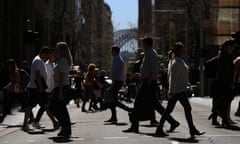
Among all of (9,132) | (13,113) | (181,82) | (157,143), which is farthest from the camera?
(13,113)

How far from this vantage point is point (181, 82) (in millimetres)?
12602

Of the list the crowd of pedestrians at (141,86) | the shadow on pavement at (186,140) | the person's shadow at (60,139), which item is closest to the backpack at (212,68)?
the crowd of pedestrians at (141,86)

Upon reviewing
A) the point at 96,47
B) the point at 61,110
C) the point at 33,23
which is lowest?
the point at 96,47

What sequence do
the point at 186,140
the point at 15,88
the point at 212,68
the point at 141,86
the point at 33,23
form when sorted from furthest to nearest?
the point at 33,23 → the point at 15,88 → the point at 212,68 → the point at 141,86 → the point at 186,140

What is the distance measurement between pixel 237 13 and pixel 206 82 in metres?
10.9

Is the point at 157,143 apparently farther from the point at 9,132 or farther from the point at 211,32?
the point at 211,32

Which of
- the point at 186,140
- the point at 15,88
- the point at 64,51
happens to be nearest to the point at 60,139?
the point at 64,51

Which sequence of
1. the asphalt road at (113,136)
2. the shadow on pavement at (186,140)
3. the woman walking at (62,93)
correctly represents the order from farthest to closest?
1. the woman walking at (62,93)
2. the asphalt road at (113,136)
3. the shadow on pavement at (186,140)

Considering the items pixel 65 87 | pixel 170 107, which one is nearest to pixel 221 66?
pixel 170 107

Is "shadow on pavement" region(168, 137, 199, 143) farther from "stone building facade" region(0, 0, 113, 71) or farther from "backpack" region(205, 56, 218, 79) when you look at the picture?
"stone building facade" region(0, 0, 113, 71)

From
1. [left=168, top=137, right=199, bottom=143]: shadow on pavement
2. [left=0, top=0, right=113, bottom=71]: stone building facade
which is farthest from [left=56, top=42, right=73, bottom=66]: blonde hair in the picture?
[left=0, top=0, right=113, bottom=71]: stone building facade

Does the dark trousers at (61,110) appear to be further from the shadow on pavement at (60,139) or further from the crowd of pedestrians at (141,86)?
the shadow on pavement at (60,139)

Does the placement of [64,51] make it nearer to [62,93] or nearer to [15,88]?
[62,93]

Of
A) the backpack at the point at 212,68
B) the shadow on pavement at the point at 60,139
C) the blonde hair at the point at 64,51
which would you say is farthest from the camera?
the backpack at the point at 212,68
